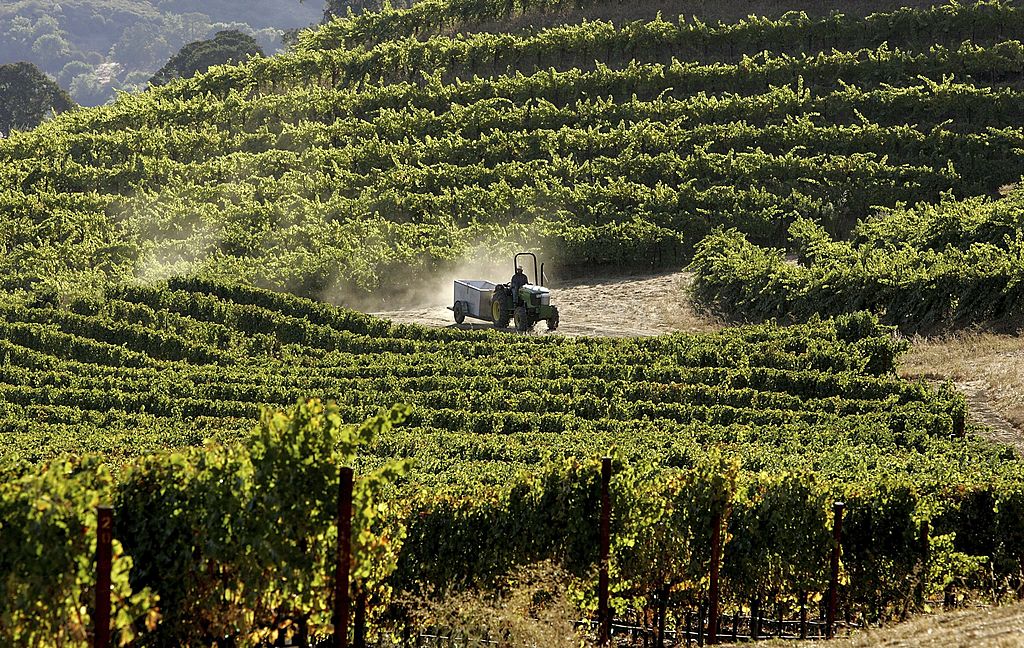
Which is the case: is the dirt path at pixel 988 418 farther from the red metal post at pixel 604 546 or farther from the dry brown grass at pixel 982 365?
the red metal post at pixel 604 546

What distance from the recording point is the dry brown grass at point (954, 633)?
1171 cm

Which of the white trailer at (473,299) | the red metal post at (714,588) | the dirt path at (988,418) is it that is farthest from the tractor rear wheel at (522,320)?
the red metal post at (714,588)

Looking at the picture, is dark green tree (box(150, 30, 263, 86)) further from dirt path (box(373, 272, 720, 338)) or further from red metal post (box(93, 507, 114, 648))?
red metal post (box(93, 507, 114, 648))

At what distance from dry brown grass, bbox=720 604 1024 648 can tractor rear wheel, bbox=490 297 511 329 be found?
21125mm

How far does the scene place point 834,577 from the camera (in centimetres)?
1559

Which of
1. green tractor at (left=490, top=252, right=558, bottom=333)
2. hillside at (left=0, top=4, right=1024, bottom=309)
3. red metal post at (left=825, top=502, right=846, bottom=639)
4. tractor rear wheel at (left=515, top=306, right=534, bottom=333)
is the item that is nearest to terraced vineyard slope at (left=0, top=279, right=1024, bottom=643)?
red metal post at (left=825, top=502, right=846, bottom=639)

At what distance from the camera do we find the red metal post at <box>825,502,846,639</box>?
14875 millimetres

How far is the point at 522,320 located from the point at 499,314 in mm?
872

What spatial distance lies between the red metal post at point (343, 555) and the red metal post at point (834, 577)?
6.41 meters

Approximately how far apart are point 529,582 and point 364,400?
43.9 ft

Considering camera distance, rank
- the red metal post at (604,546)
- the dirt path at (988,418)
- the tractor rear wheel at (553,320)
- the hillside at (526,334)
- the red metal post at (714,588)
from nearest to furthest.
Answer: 1. the hillside at (526,334)
2. the red metal post at (604,546)
3. the red metal post at (714,588)
4. the dirt path at (988,418)
5. the tractor rear wheel at (553,320)

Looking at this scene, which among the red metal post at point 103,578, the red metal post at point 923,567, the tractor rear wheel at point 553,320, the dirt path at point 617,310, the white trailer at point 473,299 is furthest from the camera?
the dirt path at point 617,310

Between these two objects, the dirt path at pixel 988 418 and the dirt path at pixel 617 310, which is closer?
the dirt path at pixel 988 418

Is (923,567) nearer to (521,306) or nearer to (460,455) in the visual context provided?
(460,455)
